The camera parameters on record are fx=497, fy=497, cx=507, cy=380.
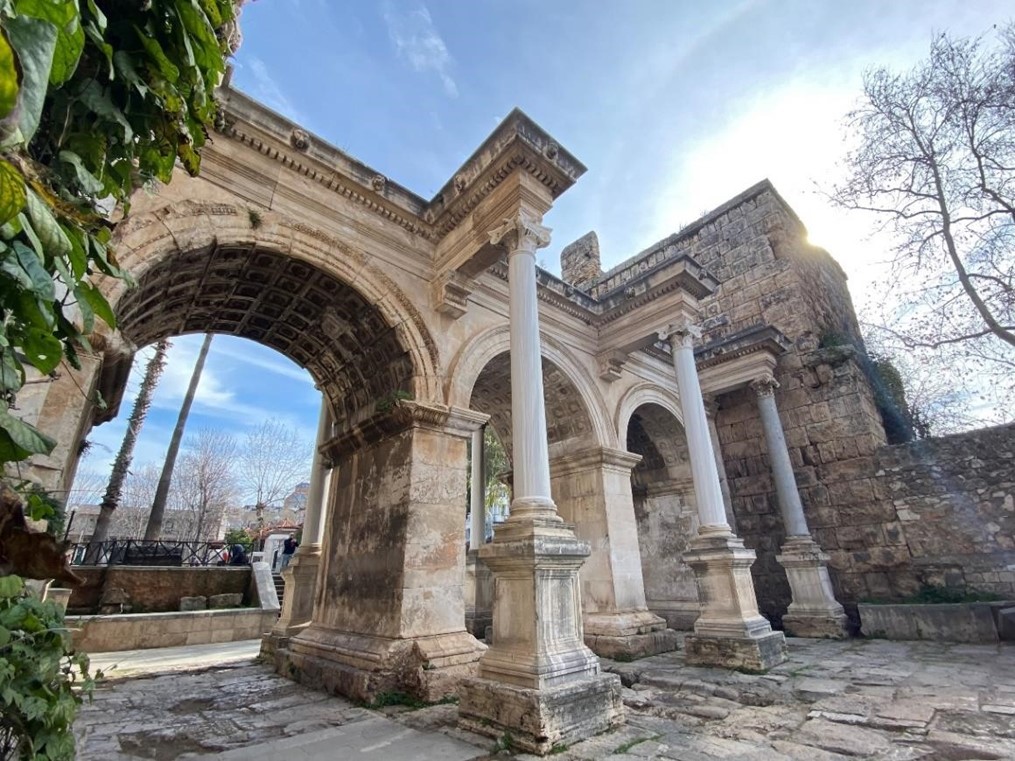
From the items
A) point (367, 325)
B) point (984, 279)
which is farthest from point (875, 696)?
point (984, 279)

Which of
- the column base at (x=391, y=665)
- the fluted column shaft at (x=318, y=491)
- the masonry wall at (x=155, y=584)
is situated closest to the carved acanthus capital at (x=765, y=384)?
the column base at (x=391, y=665)

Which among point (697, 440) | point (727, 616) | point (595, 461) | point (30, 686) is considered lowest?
point (727, 616)

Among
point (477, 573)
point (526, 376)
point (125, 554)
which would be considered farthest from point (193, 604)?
point (526, 376)

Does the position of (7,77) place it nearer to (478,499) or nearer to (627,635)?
(627,635)

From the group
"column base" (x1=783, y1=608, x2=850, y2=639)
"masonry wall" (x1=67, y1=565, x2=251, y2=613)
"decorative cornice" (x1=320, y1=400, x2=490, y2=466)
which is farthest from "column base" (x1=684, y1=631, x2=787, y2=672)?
"masonry wall" (x1=67, y1=565, x2=251, y2=613)

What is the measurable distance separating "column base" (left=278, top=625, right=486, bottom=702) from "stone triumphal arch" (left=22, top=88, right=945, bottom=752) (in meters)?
0.03

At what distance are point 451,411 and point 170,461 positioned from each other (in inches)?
604

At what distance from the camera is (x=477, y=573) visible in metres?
10.1

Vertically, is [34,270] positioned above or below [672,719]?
above

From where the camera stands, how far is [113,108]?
55.7 inches

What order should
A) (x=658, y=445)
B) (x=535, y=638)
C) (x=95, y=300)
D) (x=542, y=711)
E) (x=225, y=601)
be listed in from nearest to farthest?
1. (x=95, y=300)
2. (x=542, y=711)
3. (x=535, y=638)
4. (x=658, y=445)
5. (x=225, y=601)

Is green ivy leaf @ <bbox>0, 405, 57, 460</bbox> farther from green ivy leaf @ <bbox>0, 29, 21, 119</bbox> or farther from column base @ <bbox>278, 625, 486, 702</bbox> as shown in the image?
column base @ <bbox>278, 625, 486, 702</bbox>

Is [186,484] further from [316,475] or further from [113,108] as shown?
[113,108]

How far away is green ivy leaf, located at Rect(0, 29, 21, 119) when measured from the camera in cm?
74
